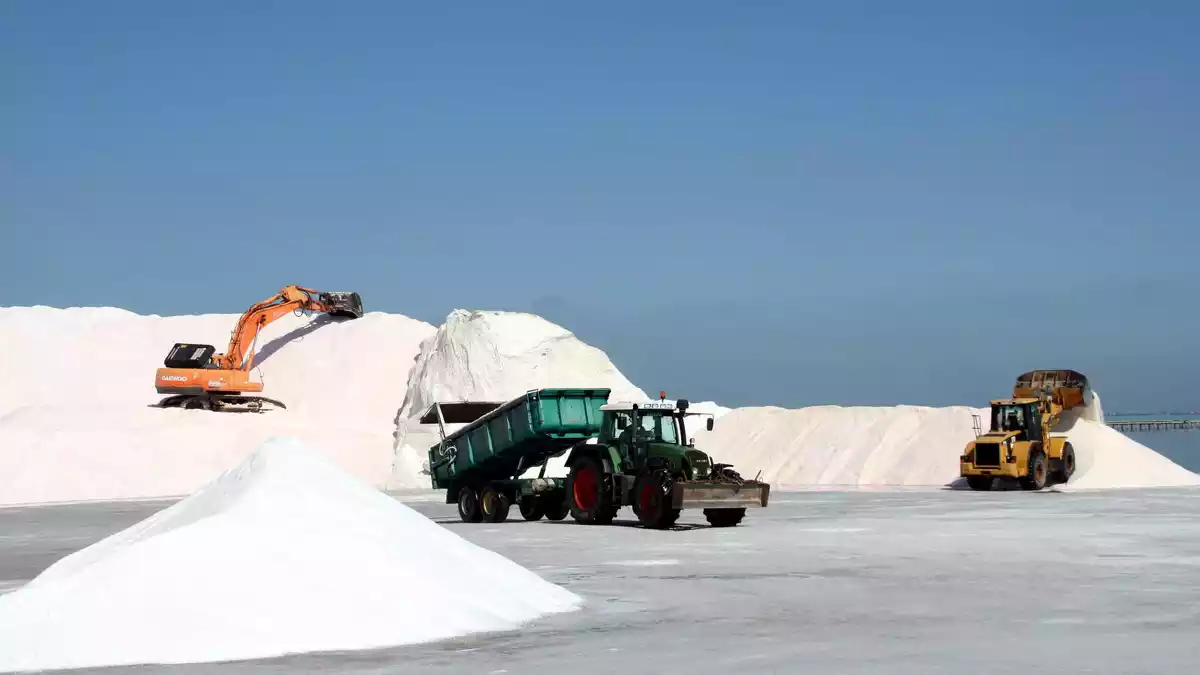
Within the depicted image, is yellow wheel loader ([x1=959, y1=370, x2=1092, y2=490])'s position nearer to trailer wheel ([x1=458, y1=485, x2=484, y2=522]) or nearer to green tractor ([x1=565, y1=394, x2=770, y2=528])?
green tractor ([x1=565, y1=394, x2=770, y2=528])

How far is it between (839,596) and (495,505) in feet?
44.8

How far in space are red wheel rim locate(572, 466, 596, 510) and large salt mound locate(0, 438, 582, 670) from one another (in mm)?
11294

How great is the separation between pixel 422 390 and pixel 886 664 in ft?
165

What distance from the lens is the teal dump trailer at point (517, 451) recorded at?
25.5 metres

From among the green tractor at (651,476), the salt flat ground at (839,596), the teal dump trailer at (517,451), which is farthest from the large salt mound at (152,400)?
the green tractor at (651,476)

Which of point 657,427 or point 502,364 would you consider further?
point 502,364

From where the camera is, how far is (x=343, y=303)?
70.7 meters

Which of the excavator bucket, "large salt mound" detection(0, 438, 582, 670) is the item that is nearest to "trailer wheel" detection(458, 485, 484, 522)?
"large salt mound" detection(0, 438, 582, 670)

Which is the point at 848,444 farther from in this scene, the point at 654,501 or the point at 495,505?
the point at 654,501

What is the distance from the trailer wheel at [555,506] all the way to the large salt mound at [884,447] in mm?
18382

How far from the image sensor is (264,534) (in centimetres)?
1171

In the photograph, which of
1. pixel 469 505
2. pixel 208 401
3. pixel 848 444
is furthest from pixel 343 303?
pixel 469 505

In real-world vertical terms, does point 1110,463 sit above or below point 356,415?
below

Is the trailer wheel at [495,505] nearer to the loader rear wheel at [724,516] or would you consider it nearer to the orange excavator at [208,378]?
the loader rear wheel at [724,516]
